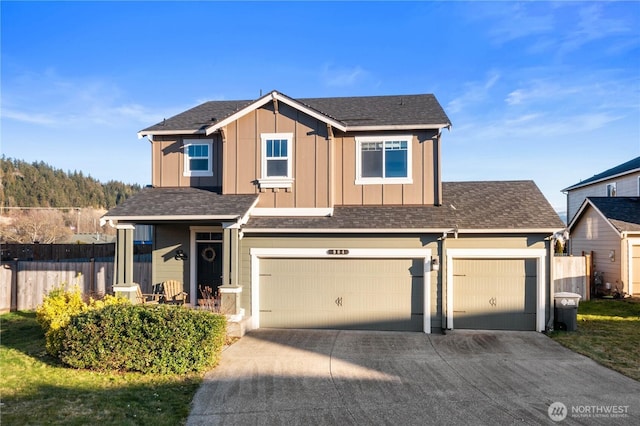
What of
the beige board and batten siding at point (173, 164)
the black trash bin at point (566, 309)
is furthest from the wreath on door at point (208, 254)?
the black trash bin at point (566, 309)

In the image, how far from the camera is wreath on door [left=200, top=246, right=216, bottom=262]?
12148 mm

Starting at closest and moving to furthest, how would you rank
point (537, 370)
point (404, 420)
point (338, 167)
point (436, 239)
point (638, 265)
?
point (404, 420)
point (537, 370)
point (436, 239)
point (338, 167)
point (638, 265)

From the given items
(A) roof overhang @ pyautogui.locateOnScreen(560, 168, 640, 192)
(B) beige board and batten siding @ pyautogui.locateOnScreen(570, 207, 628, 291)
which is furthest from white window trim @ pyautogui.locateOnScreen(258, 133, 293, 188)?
(A) roof overhang @ pyautogui.locateOnScreen(560, 168, 640, 192)

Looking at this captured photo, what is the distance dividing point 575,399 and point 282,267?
721cm

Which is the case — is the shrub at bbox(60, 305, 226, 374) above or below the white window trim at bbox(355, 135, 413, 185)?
below

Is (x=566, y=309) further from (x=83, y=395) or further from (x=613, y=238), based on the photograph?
(x=83, y=395)

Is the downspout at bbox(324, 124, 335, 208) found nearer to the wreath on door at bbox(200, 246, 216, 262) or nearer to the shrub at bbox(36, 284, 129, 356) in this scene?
the wreath on door at bbox(200, 246, 216, 262)

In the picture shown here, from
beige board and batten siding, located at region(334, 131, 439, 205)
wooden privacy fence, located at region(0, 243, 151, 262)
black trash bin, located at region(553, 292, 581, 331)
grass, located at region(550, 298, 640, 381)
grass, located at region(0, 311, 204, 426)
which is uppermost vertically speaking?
beige board and batten siding, located at region(334, 131, 439, 205)

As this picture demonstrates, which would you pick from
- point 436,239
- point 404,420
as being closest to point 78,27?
point 436,239

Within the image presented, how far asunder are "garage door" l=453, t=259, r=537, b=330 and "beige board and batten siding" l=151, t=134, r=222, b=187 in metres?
7.86

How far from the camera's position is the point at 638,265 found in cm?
1625

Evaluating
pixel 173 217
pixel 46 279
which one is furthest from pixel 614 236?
pixel 46 279

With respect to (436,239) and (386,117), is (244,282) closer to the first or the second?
(436,239)

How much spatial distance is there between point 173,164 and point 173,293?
409 centimetres
